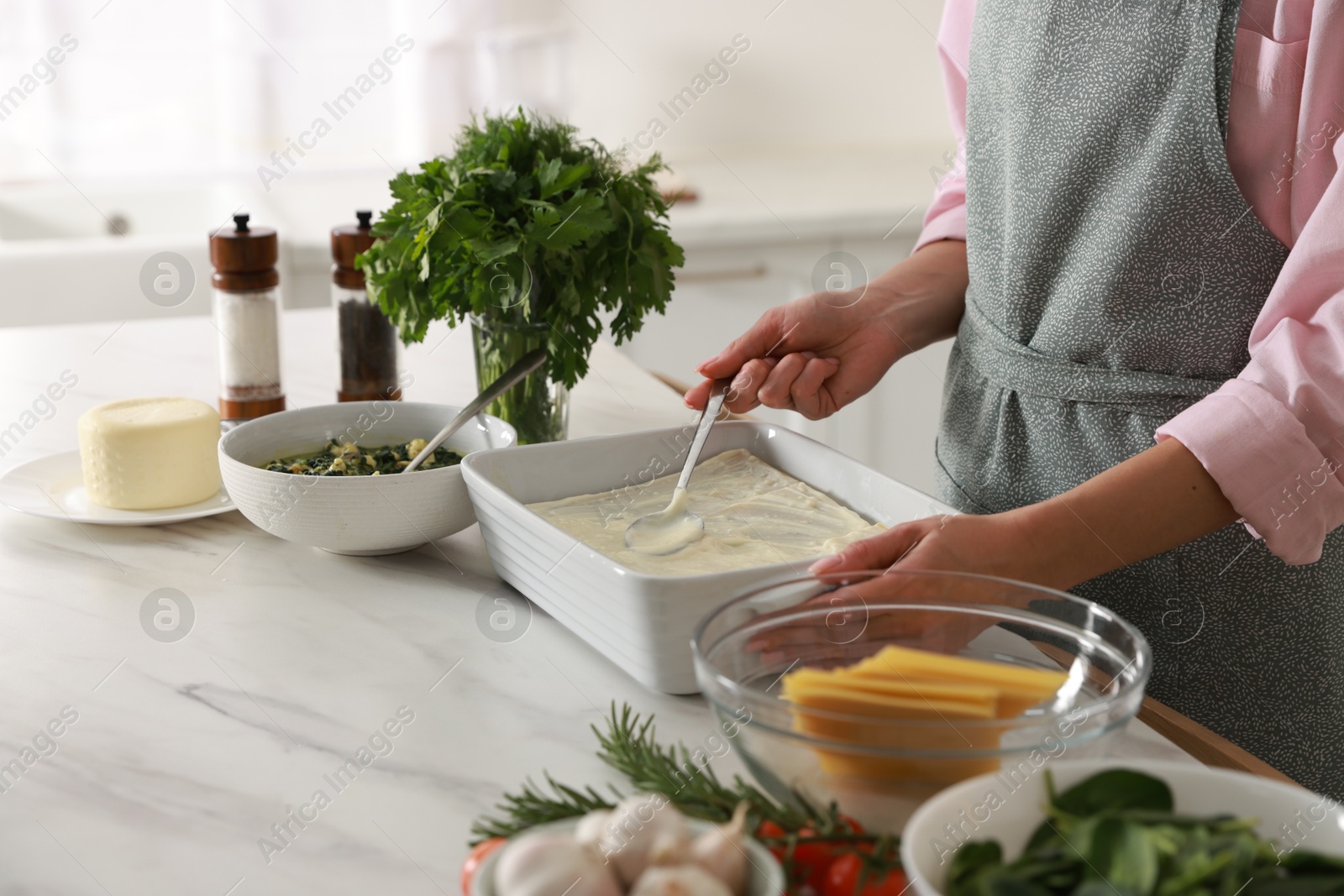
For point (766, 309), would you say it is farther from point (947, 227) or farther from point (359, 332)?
point (359, 332)

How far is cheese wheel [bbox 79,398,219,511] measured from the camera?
99 cm

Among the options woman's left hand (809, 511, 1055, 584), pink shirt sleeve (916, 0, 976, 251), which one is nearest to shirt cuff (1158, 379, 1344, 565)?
woman's left hand (809, 511, 1055, 584)

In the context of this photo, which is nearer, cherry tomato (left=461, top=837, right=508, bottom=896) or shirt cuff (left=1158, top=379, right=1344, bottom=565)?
cherry tomato (left=461, top=837, right=508, bottom=896)

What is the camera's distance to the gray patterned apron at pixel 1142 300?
2.88 feet

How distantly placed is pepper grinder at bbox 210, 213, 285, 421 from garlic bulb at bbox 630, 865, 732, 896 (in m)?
0.86

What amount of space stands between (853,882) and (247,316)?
0.87 meters

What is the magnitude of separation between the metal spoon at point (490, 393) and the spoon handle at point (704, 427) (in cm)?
16

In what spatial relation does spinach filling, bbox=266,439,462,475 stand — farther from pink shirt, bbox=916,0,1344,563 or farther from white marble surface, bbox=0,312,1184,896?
pink shirt, bbox=916,0,1344,563

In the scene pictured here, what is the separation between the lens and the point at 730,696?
0.52 metres

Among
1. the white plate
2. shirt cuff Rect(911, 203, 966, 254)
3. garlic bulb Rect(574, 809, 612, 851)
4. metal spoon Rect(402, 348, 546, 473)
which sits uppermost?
shirt cuff Rect(911, 203, 966, 254)

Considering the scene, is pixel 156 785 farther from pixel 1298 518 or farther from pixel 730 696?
pixel 1298 518

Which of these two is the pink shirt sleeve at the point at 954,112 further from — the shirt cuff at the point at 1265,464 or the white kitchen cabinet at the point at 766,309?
the white kitchen cabinet at the point at 766,309

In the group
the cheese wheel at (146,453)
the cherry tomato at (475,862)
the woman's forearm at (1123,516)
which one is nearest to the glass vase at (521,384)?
the cheese wheel at (146,453)

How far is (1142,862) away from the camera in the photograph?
1.30 ft
